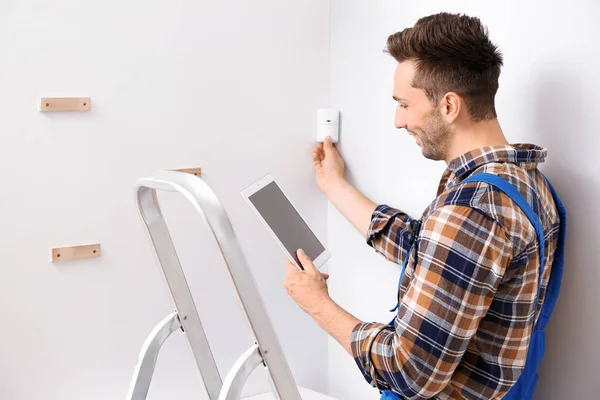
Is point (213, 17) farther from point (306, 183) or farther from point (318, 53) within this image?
point (306, 183)

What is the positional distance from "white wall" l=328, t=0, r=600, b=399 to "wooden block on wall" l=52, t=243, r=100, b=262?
712 millimetres

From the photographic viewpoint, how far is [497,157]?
1.07 meters

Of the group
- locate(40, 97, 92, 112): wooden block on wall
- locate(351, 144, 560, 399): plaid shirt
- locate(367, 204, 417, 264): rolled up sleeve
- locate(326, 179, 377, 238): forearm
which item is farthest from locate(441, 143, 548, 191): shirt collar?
locate(40, 97, 92, 112): wooden block on wall

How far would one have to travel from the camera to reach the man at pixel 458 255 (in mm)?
960

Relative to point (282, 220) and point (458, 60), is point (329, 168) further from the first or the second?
point (458, 60)

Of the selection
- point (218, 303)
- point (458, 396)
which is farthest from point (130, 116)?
point (458, 396)

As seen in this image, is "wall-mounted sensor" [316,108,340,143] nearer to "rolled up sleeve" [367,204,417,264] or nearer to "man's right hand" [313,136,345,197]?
"man's right hand" [313,136,345,197]

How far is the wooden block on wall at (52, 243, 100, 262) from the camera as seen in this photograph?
4.43ft

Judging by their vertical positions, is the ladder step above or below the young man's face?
below

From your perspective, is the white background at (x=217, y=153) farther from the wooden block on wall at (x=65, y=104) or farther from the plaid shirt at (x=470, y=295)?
the plaid shirt at (x=470, y=295)

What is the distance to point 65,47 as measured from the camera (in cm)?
132

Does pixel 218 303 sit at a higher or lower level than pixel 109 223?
lower

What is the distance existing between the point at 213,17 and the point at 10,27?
1.55ft

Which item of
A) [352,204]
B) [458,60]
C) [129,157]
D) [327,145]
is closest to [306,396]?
[352,204]
